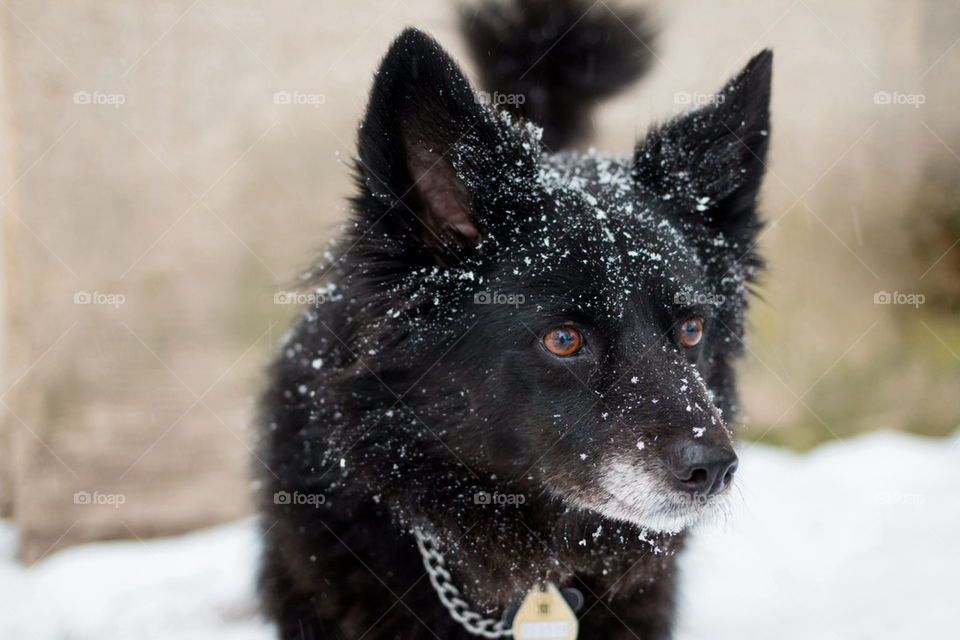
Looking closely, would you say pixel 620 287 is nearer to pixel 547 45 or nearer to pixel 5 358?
pixel 547 45

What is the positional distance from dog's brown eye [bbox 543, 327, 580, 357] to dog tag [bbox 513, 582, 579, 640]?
88 centimetres

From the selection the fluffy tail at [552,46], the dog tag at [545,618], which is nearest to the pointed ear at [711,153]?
the fluffy tail at [552,46]

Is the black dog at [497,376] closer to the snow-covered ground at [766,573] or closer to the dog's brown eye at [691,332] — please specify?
the dog's brown eye at [691,332]

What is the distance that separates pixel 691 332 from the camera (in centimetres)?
259

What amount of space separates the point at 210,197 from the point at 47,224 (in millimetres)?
887

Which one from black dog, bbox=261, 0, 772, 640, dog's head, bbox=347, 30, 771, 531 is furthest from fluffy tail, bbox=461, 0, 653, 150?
dog's head, bbox=347, 30, 771, 531

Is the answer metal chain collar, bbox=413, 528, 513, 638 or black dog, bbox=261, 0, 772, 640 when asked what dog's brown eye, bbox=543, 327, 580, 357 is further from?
metal chain collar, bbox=413, 528, 513, 638

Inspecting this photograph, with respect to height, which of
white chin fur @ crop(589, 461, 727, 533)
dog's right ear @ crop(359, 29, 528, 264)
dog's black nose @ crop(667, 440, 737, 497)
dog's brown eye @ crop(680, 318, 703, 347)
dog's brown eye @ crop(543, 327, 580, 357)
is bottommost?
white chin fur @ crop(589, 461, 727, 533)

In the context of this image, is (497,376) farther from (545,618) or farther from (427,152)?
Answer: (545,618)

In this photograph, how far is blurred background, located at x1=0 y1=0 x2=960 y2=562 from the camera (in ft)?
13.5

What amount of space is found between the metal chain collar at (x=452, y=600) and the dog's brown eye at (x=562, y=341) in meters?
0.83

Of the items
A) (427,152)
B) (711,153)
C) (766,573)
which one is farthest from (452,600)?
(766,573)

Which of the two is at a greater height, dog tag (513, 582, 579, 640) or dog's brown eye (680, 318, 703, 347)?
dog's brown eye (680, 318, 703, 347)

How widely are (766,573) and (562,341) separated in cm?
253
